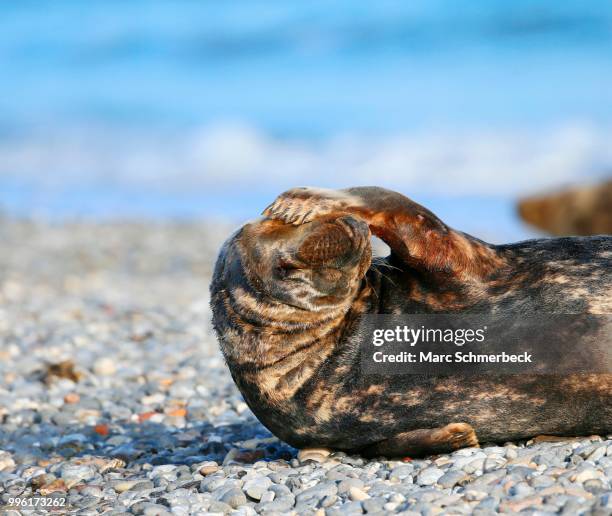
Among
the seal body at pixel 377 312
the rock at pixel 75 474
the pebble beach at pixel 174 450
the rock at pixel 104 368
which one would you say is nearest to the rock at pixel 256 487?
the pebble beach at pixel 174 450

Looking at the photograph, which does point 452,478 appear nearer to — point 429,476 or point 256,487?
point 429,476

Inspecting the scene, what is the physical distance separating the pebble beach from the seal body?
15 centimetres

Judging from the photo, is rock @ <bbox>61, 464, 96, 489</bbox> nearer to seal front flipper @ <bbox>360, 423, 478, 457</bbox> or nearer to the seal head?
the seal head

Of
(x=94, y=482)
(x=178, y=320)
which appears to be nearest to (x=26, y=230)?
(x=178, y=320)

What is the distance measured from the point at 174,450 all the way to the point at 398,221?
190cm

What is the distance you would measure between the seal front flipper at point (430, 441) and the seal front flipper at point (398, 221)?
2.34ft

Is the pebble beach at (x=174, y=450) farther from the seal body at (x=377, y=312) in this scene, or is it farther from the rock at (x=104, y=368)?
the seal body at (x=377, y=312)

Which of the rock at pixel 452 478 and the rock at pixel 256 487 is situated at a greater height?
the rock at pixel 452 478

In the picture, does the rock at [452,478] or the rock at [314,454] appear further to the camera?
the rock at [314,454]

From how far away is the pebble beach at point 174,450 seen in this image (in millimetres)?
3707

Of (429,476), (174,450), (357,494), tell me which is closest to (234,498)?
→ (357,494)

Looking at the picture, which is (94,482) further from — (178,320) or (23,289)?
(23,289)

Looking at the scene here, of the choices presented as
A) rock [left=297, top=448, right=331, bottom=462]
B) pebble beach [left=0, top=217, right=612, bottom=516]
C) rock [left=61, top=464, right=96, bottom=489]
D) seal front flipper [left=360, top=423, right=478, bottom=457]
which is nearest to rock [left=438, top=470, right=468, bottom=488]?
pebble beach [left=0, top=217, right=612, bottom=516]

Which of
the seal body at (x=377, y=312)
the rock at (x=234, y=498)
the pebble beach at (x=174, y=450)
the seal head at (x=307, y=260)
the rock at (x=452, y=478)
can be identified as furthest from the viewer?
the seal body at (x=377, y=312)
